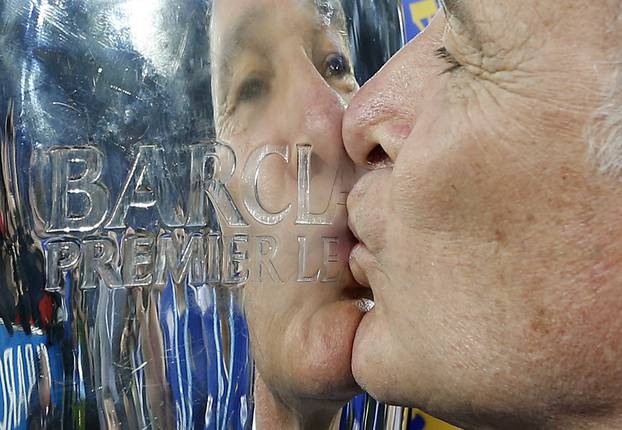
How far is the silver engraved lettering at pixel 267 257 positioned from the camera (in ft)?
1.49

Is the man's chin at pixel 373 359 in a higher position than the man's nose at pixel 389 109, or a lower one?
lower

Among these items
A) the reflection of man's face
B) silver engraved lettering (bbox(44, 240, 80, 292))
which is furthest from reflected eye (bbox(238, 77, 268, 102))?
silver engraved lettering (bbox(44, 240, 80, 292))

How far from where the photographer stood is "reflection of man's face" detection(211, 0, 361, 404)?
449 mm

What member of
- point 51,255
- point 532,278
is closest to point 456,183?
point 532,278

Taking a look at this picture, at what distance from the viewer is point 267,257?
1.51ft

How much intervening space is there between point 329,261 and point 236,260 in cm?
5

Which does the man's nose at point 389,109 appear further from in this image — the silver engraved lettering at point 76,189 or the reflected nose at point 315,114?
the silver engraved lettering at point 76,189

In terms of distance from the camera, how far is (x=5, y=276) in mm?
447

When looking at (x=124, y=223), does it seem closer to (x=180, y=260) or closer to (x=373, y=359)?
(x=180, y=260)

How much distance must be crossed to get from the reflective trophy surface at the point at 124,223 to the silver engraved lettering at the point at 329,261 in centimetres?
3

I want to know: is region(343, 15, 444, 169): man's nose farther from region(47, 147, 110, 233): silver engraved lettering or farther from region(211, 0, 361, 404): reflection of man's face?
region(47, 147, 110, 233): silver engraved lettering

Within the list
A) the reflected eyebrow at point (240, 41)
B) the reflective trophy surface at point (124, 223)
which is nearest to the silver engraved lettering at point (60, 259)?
the reflective trophy surface at point (124, 223)

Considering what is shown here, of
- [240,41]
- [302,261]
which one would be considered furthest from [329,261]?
A: [240,41]

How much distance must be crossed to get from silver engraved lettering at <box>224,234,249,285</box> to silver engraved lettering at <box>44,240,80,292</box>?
70 millimetres
